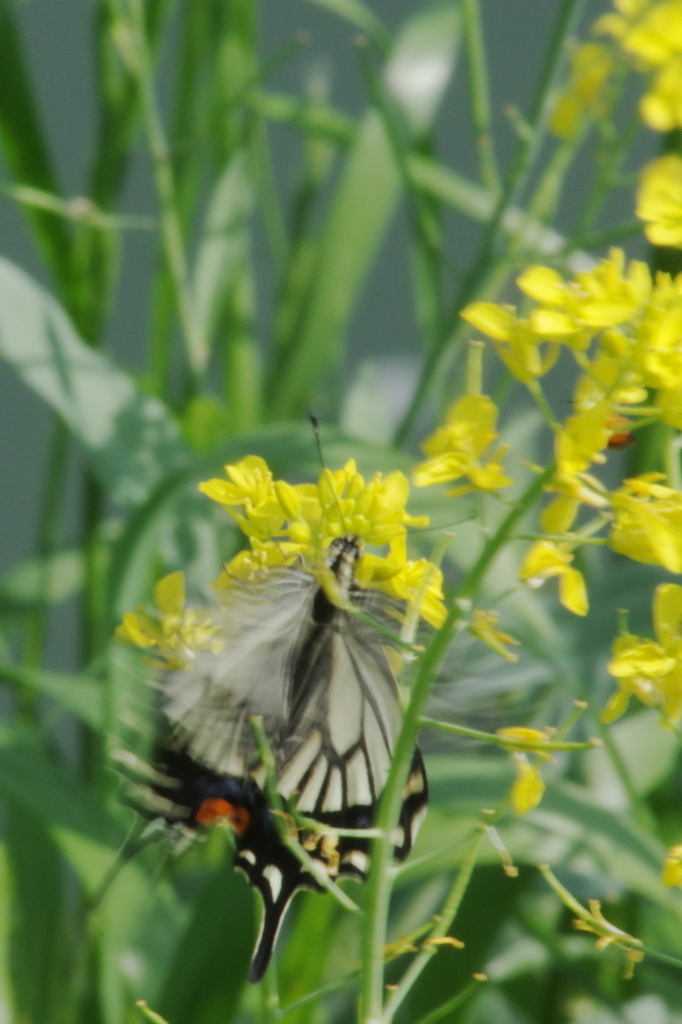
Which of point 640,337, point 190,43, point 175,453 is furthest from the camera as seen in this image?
point 190,43

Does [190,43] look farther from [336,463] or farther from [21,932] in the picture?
[21,932]

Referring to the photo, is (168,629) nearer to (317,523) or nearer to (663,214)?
(317,523)

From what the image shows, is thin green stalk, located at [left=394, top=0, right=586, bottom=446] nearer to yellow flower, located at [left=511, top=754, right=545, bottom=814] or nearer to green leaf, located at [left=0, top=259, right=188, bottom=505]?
green leaf, located at [left=0, top=259, right=188, bottom=505]

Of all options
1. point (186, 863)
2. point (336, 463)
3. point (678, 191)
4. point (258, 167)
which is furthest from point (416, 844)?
point (258, 167)

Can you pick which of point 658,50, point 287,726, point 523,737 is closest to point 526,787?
point 523,737

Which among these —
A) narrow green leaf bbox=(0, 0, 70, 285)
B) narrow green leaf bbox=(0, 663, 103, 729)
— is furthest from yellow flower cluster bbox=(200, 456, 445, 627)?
narrow green leaf bbox=(0, 0, 70, 285)

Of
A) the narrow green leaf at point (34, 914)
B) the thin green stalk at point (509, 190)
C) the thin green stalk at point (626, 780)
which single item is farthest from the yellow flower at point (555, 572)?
the narrow green leaf at point (34, 914)
